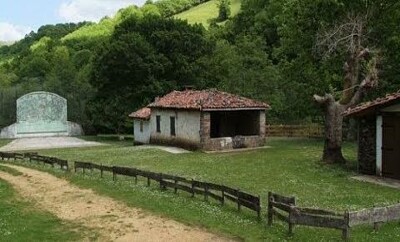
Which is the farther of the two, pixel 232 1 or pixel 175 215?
pixel 232 1

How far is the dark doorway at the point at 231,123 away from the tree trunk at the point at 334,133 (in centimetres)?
1378

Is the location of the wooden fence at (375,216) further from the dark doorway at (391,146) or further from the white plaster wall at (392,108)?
the white plaster wall at (392,108)

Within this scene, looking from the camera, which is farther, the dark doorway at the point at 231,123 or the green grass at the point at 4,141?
the green grass at the point at 4,141

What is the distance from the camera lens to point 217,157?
36000 mm

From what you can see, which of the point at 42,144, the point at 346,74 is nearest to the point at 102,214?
the point at 346,74

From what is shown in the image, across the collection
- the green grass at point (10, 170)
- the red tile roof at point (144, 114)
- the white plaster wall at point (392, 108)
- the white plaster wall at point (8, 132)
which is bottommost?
the green grass at point (10, 170)

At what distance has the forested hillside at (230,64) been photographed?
117 feet

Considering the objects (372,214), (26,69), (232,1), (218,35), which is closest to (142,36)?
(218,35)

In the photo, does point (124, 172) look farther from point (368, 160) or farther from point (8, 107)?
point (8, 107)

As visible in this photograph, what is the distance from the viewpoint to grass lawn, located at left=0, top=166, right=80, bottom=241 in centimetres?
1592

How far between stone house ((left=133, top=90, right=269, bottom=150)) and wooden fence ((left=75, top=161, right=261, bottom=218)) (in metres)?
13.8

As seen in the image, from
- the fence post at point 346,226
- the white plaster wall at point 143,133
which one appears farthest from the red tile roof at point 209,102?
the fence post at point 346,226

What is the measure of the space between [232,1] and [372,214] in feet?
400

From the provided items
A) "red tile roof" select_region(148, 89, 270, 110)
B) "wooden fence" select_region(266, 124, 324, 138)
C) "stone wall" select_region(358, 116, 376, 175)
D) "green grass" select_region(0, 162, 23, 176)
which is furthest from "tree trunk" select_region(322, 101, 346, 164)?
"wooden fence" select_region(266, 124, 324, 138)
